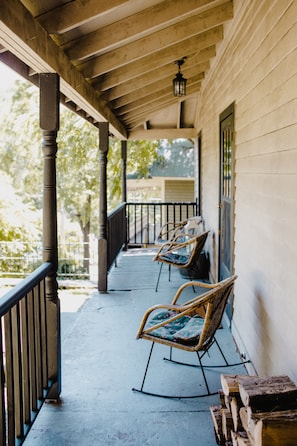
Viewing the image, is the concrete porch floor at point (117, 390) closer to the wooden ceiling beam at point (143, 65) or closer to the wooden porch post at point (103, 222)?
the wooden porch post at point (103, 222)

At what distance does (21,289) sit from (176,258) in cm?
368

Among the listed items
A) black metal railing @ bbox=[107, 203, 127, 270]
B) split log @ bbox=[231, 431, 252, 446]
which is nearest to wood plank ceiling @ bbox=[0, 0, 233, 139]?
black metal railing @ bbox=[107, 203, 127, 270]

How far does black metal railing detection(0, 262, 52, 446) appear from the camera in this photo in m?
2.12

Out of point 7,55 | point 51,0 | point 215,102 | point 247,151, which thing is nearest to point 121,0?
point 51,0

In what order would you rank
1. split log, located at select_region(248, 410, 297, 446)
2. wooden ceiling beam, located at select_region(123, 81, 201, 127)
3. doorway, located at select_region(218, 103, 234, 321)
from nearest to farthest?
1. split log, located at select_region(248, 410, 297, 446)
2. doorway, located at select_region(218, 103, 234, 321)
3. wooden ceiling beam, located at select_region(123, 81, 201, 127)

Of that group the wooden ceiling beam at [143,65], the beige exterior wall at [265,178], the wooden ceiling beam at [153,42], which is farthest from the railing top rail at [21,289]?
the wooden ceiling beam at [143,65]

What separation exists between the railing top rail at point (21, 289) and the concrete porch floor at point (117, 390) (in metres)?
0.92

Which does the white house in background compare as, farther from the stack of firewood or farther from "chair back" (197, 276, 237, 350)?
the stack of firewood

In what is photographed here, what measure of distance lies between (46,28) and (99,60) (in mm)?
1276

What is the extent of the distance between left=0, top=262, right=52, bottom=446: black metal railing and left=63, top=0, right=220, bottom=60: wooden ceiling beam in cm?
153

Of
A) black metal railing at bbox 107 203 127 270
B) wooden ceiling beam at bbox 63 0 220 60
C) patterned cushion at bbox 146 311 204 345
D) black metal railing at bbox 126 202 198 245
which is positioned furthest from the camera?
black metal railing at bbox 126 202 198 245

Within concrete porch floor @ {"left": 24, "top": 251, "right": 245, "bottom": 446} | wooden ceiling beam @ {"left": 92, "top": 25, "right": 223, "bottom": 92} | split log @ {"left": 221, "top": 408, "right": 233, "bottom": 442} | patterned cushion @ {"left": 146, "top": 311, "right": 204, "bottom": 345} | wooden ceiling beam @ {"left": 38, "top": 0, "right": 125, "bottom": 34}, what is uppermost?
wooden ceiling beam @ {"left": 92, "top": 25, "right": 223, "bottom": 92}

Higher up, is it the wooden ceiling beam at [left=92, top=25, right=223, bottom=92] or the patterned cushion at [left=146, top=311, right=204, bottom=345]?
the wooden ceiling beam at [left=92, top=25, right=223, bottom=92]

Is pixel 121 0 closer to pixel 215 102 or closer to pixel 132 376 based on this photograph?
pixel 132 376
